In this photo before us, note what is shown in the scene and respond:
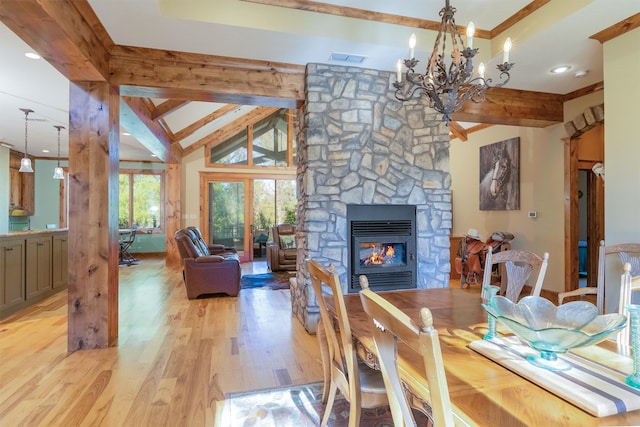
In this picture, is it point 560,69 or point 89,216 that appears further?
point 560,69

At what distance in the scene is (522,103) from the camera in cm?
430

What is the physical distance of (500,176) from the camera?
5609 millimetres

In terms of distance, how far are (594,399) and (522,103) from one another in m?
4.27

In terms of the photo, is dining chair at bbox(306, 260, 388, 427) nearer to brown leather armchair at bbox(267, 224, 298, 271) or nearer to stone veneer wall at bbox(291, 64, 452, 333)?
stone veneer wall at bbox(291, 64, 452, 333)

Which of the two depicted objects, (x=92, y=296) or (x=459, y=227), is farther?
(x=459, y=227)

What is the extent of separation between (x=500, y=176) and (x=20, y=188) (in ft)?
35.0

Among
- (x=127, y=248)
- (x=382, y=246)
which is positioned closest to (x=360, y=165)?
(x=382, y=246)

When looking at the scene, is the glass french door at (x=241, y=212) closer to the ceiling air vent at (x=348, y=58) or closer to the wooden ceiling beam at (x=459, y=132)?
the wooden ceiling beam at (x=459, y=132)

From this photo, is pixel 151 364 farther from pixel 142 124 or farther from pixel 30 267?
pixel 142 124

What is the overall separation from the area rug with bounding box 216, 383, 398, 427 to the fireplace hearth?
1460 millimetres

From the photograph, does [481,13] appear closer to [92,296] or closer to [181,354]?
[181,354]

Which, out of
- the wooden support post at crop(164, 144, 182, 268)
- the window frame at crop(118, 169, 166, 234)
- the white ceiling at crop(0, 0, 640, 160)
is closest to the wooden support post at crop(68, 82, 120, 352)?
the white ceiling at crop(0, 0, 640, 160)

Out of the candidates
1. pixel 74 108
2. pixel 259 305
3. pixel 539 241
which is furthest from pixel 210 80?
pixel 539 241

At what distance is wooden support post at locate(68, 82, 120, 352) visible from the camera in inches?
116
